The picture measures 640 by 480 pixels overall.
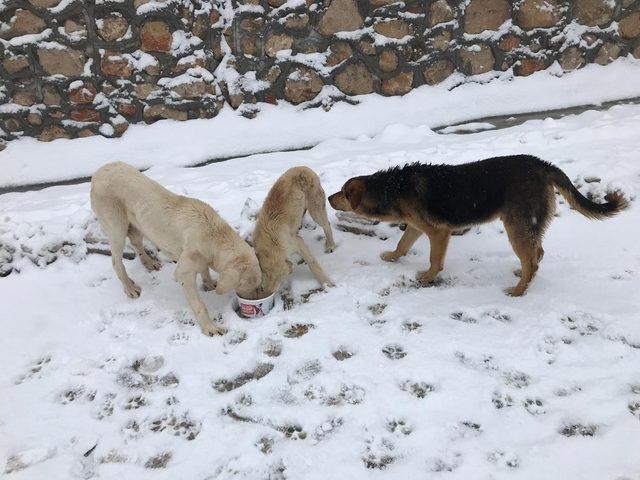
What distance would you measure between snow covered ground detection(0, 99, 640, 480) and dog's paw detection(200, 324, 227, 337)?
0.20 feet

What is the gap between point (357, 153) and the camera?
18.6ft

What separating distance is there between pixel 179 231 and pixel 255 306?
90 cm

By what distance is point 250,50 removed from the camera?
6.18 metres

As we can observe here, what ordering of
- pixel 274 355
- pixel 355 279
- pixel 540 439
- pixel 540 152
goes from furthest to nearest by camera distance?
pixel 540 152, pixel 355 279, pixel 274 355, pixel 540 439

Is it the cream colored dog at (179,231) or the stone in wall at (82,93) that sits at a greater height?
the stone in wall at (82,93)

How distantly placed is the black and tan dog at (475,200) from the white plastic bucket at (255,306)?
111 centimetres

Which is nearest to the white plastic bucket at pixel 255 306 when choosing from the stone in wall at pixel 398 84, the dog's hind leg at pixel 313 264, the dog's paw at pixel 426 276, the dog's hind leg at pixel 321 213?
the dog's hind leg at pixel 313 264

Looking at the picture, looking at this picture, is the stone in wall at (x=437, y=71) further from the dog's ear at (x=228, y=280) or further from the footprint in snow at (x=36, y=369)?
the footprint in snow at (x=36, y=369)

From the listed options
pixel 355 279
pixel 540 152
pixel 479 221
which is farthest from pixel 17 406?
pixel 540 152

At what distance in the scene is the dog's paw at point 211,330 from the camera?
11.4 feet

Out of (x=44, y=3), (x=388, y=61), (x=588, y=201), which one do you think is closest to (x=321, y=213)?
(x=588, y=201)

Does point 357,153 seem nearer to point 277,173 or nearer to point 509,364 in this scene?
point 277,173

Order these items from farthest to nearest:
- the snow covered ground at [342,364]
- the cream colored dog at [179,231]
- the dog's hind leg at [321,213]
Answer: the dog's hind leg at [321,213], the cream colored dog at [179,231], the snow covered ground at [342,364]

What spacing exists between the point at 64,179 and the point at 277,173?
305 centimetres
